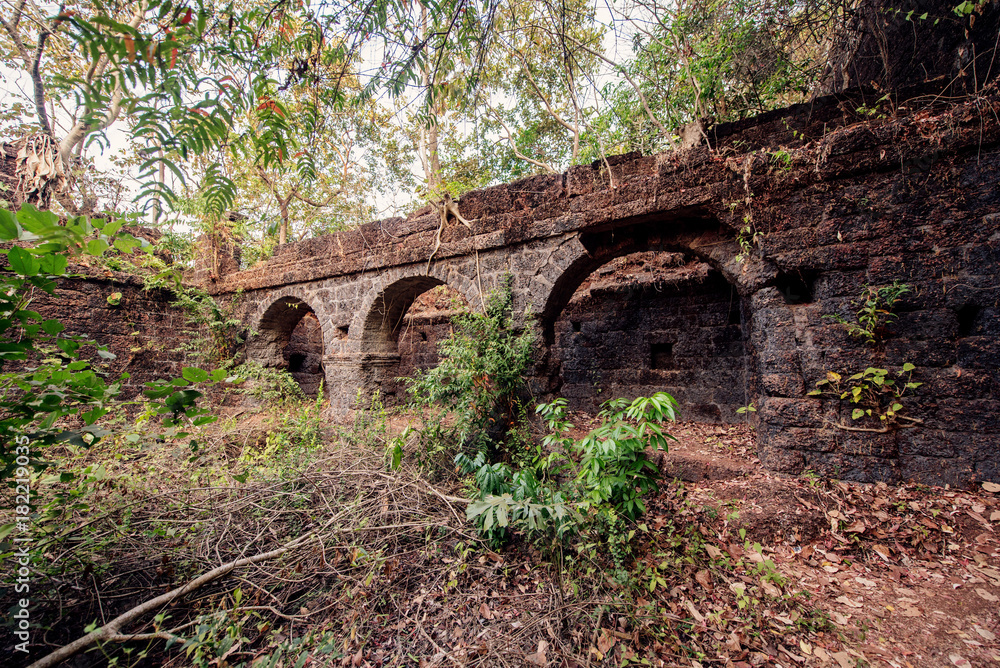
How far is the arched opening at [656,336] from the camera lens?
5.26m

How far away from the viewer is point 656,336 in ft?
19.0

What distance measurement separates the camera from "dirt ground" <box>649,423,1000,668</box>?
2033 millimetres

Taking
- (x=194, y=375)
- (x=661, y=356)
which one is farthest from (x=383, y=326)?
(x=194, y=375)

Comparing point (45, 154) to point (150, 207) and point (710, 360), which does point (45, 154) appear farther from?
point (710, 360)

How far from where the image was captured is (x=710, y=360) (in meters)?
5.36

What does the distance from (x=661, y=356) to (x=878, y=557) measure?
134 inches

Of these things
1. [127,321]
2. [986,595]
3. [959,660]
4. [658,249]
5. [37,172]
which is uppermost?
[37,172]

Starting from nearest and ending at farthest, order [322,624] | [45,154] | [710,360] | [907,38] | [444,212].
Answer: [322,624] < [907,38] < [444,212] < [710,360] < [45,154]

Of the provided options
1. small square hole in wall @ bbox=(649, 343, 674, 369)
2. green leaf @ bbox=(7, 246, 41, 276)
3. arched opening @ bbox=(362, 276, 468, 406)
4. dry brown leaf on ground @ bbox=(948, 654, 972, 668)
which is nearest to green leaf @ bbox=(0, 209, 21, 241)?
green leaf @ bbox=(7, 246, 41, 276)

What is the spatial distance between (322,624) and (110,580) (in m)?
1.21

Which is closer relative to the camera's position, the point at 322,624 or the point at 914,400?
the point at 322,624

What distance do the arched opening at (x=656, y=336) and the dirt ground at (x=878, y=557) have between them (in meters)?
2.02

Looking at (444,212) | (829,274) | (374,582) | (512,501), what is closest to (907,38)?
(829,274)

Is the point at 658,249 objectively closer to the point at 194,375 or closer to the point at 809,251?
the point at 809,251
